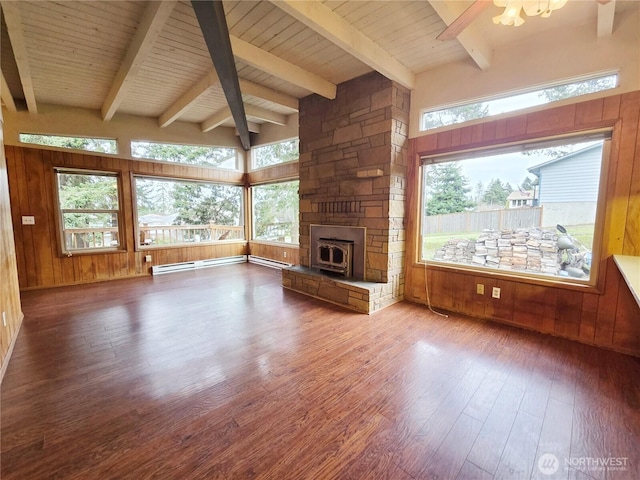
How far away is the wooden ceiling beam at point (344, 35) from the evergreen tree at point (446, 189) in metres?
1.17

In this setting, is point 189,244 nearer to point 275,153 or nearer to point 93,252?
point 93,252

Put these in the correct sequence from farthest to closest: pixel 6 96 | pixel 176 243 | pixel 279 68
Answer: pixel 176 243 → pixel 6 96 → pixel 279 68

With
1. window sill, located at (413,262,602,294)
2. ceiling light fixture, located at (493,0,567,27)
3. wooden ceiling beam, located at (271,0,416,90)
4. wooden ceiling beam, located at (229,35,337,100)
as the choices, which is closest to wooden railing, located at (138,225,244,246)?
wooden ceiling beam, located at (229,35,337,100)

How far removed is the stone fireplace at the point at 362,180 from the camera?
11.3 feet

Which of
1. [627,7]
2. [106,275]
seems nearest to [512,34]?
[627,7]

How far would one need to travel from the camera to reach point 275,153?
6.04 metres

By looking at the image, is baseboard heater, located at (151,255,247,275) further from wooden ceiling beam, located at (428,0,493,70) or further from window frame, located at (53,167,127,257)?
wooden ceiling beam, located at (428,0,493,70)

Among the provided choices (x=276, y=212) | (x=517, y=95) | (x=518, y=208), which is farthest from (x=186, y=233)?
(x=517, y=95)

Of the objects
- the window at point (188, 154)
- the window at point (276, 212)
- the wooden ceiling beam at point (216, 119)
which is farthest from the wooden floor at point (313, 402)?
the wooden ceiling beam at point (216, 119)

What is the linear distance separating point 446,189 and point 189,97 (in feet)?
12.8

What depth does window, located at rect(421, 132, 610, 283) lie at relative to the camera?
2.59 m

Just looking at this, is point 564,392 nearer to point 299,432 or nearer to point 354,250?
point 299,432

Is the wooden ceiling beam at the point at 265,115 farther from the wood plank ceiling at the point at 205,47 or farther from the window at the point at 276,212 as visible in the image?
the window at the point at 276,212

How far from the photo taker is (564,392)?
191 centimetres
